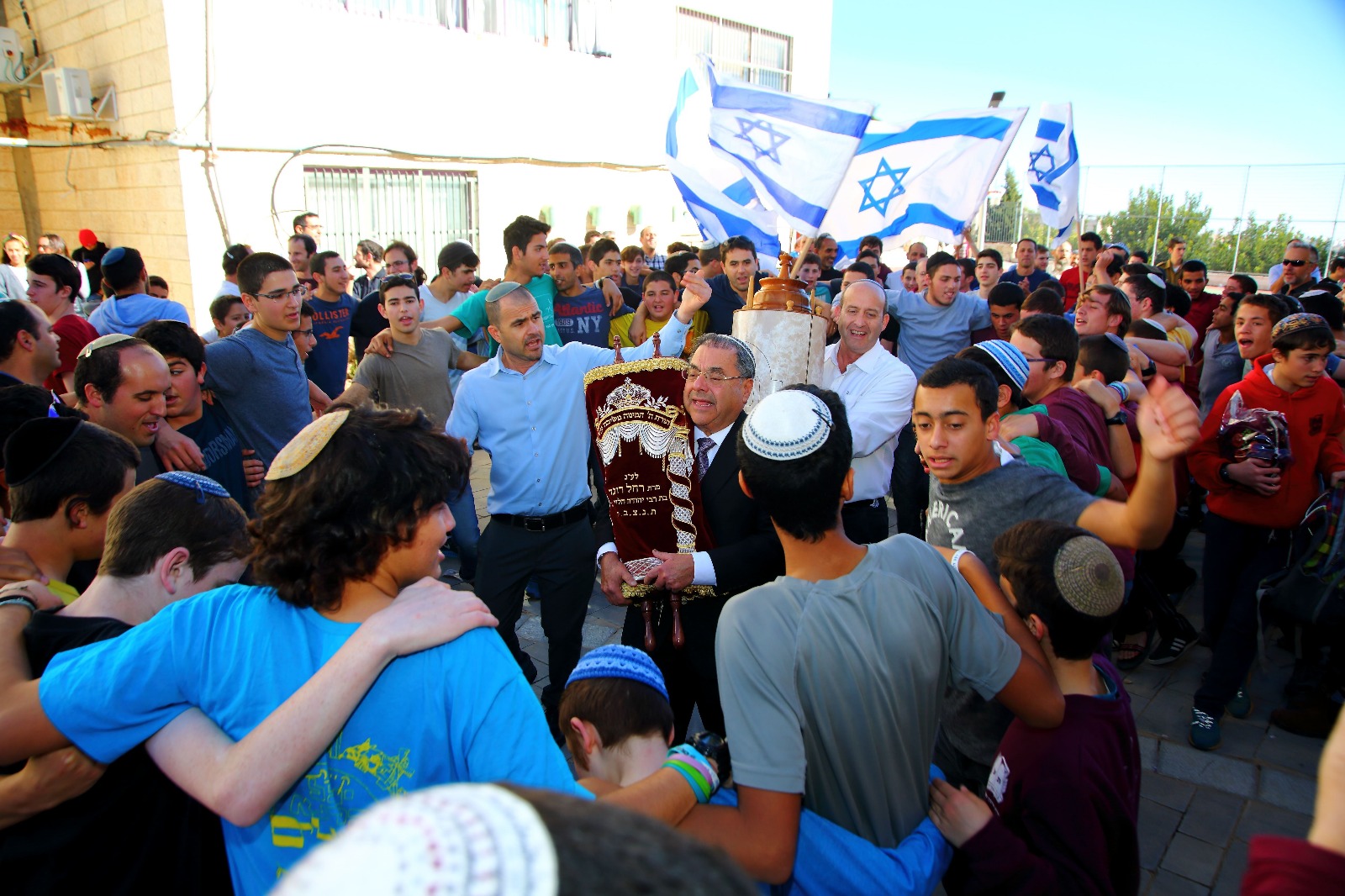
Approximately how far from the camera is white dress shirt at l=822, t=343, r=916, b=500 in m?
4.06

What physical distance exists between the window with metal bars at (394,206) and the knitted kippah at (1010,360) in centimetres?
1093

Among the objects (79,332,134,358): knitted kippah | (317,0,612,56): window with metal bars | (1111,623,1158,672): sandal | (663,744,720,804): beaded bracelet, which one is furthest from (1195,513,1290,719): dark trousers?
(317,0,612,56): window with metal bars

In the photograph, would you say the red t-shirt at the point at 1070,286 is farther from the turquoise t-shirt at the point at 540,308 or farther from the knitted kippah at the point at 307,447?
the knitted kippah at the point at 307,447

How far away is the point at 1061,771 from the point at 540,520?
2.64 meters

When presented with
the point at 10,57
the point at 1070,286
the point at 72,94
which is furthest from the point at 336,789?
the point at 10,57

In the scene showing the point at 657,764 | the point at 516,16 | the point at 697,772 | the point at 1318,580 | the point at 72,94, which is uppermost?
the point at 516,16

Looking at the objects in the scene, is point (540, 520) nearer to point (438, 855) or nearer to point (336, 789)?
point (336, 789)

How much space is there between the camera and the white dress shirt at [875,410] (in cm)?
406

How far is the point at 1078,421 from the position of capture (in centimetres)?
330

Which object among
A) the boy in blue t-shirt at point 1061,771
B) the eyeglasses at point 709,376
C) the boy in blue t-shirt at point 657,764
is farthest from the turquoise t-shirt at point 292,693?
the eyeglasses at point 709,376

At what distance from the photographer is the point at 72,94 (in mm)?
11305

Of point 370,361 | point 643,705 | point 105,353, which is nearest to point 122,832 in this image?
point 643,705

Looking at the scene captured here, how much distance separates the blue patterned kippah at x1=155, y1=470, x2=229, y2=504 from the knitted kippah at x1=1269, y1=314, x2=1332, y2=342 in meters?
4.63

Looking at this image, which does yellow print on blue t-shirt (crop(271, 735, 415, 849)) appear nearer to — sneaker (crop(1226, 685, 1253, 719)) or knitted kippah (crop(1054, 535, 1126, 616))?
knitted kippah (crop(1054, 535, 1126, 616))
